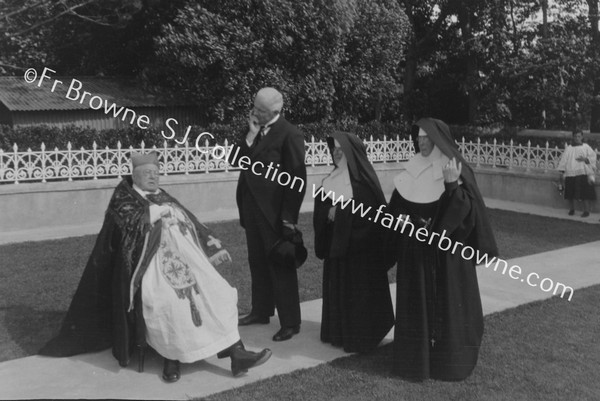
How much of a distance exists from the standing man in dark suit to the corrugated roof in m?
9.15

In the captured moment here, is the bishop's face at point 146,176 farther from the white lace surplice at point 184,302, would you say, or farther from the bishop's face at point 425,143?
the bishop's face at point 425,143

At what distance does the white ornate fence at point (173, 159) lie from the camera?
1073cm

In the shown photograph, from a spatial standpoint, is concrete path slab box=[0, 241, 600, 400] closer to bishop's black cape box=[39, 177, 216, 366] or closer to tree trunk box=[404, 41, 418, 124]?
bishop's black cape box=[39, 177, 216, 366]

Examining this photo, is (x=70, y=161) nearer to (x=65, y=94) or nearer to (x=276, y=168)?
(x=65, y=94)

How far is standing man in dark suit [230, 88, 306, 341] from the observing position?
17.7ft

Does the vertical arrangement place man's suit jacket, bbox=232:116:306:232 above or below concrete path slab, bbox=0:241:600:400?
above

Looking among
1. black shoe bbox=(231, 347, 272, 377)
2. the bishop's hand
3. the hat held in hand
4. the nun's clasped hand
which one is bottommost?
black shoe bbox=(231, 347, 272, 377)

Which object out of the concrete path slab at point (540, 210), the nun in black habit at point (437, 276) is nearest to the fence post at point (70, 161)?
the nun in black habit at point (437, 276)

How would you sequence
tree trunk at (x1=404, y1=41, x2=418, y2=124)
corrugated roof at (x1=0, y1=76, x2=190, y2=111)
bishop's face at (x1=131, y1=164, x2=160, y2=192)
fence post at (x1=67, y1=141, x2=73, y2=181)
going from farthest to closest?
tree trunk at (x1=404, y1=41, x2=418, y2=124) < corrugated roof at (x1=0, y1=76, x2=190, y2=111) < fence post at (x1=67, y1=141, x2=73, y2=181) < bishop's face at (x1=131, y1=164, x2=160, y2=192)

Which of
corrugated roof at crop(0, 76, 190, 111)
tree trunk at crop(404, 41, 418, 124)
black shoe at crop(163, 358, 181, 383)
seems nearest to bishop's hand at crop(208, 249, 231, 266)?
black shoe at crop(163, 358, 181, 383)

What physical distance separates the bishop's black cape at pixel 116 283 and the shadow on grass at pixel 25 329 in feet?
1.05

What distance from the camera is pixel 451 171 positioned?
4.47 m

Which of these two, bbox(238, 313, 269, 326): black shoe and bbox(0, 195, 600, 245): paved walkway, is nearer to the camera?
bbox(238, 313, 269, 326): black shoe

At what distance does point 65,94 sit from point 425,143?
37.1 ft
